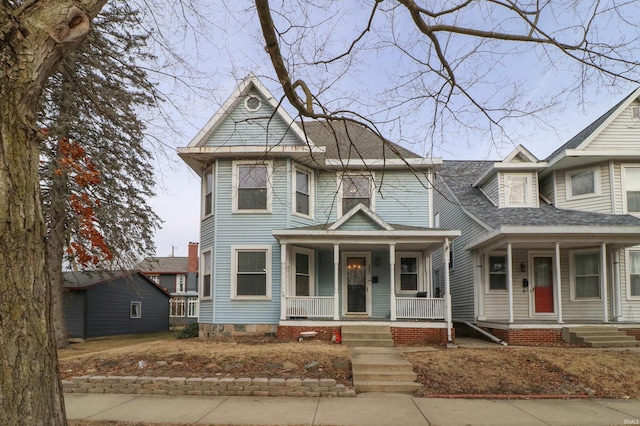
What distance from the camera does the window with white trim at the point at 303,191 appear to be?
13789 mm

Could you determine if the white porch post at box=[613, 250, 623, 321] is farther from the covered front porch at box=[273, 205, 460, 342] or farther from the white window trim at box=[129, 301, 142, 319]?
the white window trim at box=[129, 301, 142, 319]

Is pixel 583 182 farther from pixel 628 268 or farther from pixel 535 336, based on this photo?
pixel 535 336

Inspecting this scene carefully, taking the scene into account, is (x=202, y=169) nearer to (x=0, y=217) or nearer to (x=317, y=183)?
(x=317, y=183)

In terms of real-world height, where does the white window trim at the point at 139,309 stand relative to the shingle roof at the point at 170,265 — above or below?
below

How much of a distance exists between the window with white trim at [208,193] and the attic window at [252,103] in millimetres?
2338

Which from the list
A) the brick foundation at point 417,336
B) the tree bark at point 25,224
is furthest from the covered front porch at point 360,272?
the tree bark at point 25,224

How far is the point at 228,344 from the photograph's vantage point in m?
Answer: 11.0

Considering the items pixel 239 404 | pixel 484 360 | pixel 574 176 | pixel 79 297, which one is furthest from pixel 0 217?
pixel 79 297

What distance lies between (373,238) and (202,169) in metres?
5.95

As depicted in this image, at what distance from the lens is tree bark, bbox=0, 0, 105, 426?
2771mm

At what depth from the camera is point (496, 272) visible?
14414 millimetres

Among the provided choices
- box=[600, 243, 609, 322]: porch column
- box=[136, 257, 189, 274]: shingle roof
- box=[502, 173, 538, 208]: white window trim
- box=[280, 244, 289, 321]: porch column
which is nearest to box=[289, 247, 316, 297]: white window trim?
box=[280, 244, 289, 321]: porch column

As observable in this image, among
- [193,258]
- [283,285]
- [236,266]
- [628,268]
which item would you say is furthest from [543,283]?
[193,258]

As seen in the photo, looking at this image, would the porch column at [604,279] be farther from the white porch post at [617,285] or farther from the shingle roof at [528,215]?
the shingle roof at [528,215]
